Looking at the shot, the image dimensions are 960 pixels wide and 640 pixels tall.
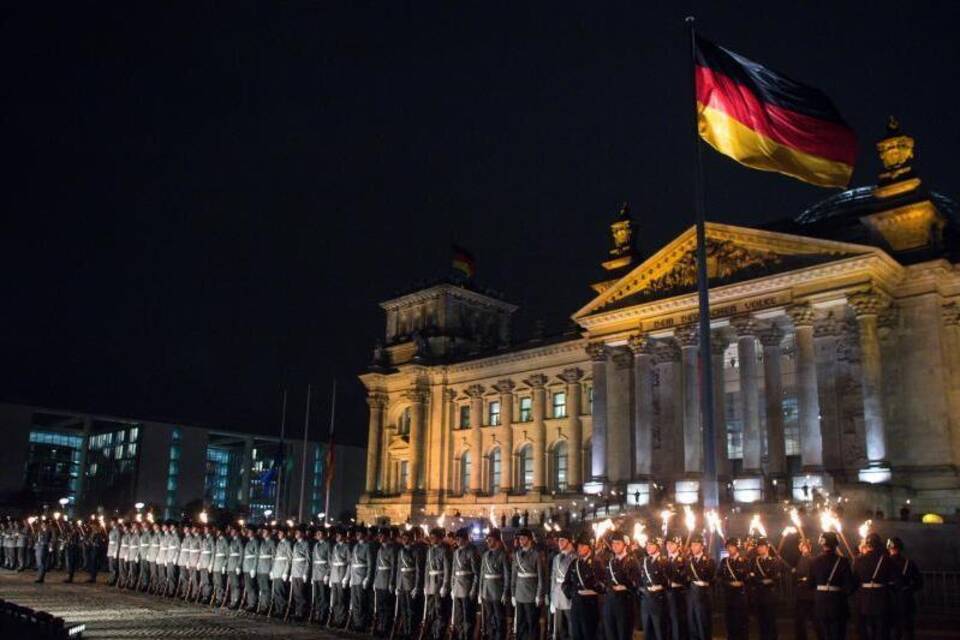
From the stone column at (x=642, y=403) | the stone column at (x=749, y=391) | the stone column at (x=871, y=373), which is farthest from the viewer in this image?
the stone column at (x=642, y=403)

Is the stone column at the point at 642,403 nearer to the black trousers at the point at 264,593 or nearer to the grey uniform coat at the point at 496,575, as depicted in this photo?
the black trousers at the point at 264,593

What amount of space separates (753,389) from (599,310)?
10277mm

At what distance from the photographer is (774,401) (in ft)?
132

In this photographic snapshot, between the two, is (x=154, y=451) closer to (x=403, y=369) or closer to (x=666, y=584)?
(x=403, y=369)

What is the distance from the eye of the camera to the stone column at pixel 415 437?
64.6m

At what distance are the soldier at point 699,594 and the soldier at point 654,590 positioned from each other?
0.53 metres

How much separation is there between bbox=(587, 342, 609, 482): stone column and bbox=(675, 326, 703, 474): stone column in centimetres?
540

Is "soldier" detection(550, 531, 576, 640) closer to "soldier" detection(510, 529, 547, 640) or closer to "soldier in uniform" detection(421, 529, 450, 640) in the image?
"soldier" detection(510, 529, 547, 640)

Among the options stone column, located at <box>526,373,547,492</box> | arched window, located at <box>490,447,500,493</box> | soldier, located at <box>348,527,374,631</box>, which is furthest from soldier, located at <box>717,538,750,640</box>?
arched window, located at <box>490,447,500,493</box>

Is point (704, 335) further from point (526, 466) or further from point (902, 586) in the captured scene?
Answer: point (526, 466)

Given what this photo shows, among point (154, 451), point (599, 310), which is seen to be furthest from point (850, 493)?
point (154, 451)

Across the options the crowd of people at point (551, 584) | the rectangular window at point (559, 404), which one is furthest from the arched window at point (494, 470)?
the crowd of people at point (551, 584)

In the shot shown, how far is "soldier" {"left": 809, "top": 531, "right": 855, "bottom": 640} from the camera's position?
14883 mm

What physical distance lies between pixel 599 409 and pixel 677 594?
32.8 meters
